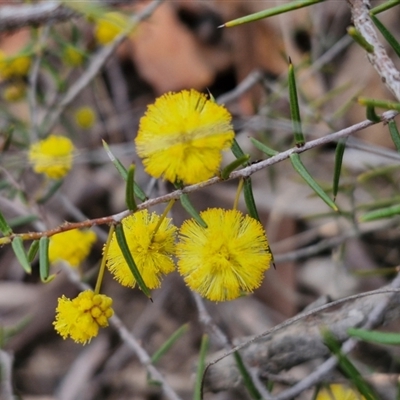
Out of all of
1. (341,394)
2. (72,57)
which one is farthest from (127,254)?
(72,57)

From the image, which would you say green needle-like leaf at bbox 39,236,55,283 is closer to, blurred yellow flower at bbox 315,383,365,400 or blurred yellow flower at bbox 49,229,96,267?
blurred yellow flower at bbox 49,229,96,267

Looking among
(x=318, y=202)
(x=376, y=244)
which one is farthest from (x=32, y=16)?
(x=376, y=244)

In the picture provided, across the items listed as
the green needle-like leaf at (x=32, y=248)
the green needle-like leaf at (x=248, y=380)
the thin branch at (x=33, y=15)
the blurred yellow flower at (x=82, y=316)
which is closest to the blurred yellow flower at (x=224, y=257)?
the blurred yellow flower at (x=82, y=316)

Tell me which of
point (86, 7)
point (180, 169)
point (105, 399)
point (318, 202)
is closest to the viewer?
point (180, 169)

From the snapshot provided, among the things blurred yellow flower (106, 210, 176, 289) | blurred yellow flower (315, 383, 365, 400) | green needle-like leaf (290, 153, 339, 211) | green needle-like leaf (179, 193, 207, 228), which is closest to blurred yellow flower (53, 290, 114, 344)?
blurred yellow flower (106, 210, 176, 289)

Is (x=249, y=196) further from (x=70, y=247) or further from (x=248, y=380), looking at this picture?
(x=70, y=247)

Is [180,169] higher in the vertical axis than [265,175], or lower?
higher

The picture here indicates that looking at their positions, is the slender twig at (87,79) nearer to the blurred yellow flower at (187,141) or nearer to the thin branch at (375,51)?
the thin branch at (375,51)

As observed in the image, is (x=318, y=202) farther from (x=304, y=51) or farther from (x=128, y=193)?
(x=128, y=193)
